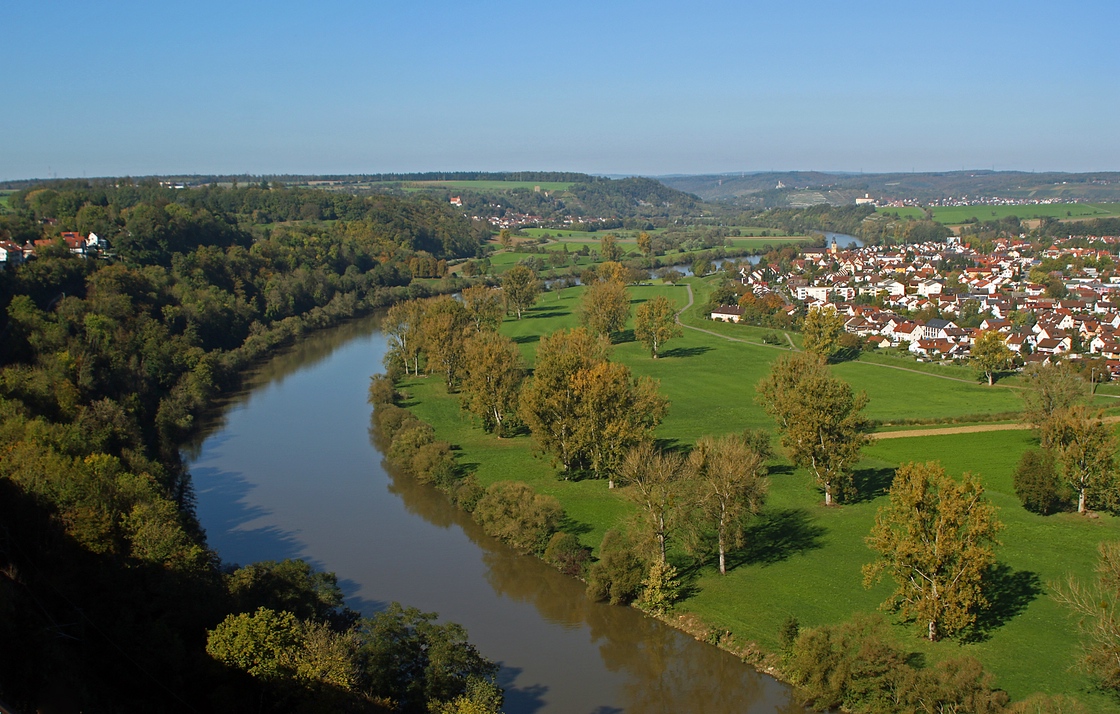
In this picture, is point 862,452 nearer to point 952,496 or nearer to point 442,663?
point 952,496

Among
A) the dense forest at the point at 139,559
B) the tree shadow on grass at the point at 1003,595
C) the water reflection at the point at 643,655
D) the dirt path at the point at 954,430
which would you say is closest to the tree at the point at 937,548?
the tree shadow on grass at the point at 1003,595

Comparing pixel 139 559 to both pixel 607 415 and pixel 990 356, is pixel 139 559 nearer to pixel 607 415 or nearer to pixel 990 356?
pixel 607 415

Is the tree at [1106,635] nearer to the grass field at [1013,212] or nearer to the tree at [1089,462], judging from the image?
the tree at [1089,462]

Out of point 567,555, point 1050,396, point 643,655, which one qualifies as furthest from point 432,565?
point 1050,396

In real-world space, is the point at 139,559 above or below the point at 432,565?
above

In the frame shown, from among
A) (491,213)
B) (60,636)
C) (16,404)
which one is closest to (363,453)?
(16,404)

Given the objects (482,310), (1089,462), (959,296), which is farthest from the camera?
(959,296)

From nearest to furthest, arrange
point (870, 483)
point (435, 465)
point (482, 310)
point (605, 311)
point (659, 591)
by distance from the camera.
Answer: point (659, 591) → point (870, 483) → point (435, 465) → point (482, 310) → point (605, 311)
